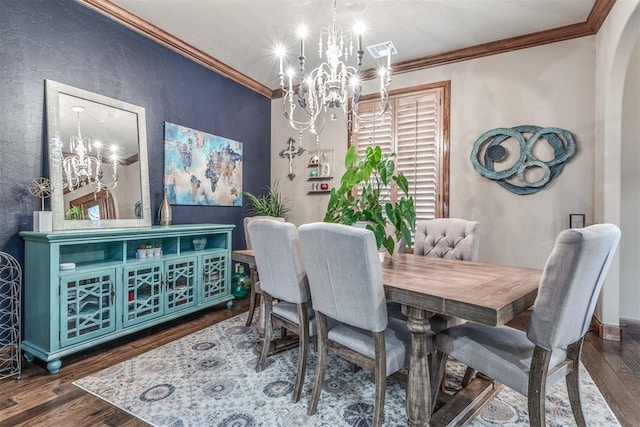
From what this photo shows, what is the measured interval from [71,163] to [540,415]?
332 cm

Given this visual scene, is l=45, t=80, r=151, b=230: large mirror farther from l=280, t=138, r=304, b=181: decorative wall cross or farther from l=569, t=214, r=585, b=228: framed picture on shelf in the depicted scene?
l=569, t=214, r=585, b=228: framed picture on shelf

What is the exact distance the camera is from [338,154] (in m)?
4.41

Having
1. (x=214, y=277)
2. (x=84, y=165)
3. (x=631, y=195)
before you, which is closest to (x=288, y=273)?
(x=214, y=277)

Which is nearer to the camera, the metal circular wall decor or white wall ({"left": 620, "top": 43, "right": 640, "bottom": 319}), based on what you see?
white wall ({"left": 620, "top": 43, "right": 640, "bottom": 319})

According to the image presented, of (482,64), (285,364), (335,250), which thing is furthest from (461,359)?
(482,64)

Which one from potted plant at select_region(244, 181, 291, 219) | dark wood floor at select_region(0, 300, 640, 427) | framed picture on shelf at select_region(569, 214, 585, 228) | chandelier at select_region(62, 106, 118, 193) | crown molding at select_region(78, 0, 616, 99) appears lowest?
dark wood floor at select_region(0, 300, 640, 427)

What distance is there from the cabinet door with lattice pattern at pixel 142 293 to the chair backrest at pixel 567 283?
2668mm

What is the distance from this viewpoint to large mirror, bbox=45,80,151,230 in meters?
2.56

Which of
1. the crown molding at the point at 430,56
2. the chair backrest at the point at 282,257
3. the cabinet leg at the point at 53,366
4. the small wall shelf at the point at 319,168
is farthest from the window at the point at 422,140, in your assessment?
the cabinet leg at the point at 53,366

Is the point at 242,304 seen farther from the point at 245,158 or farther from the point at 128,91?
the point at 128,91

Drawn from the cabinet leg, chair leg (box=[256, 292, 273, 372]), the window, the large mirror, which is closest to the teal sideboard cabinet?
the cabinet leg

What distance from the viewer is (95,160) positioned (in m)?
2.79

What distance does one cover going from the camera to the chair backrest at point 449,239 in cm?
246

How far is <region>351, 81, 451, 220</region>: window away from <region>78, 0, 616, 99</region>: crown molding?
0.92 feet
